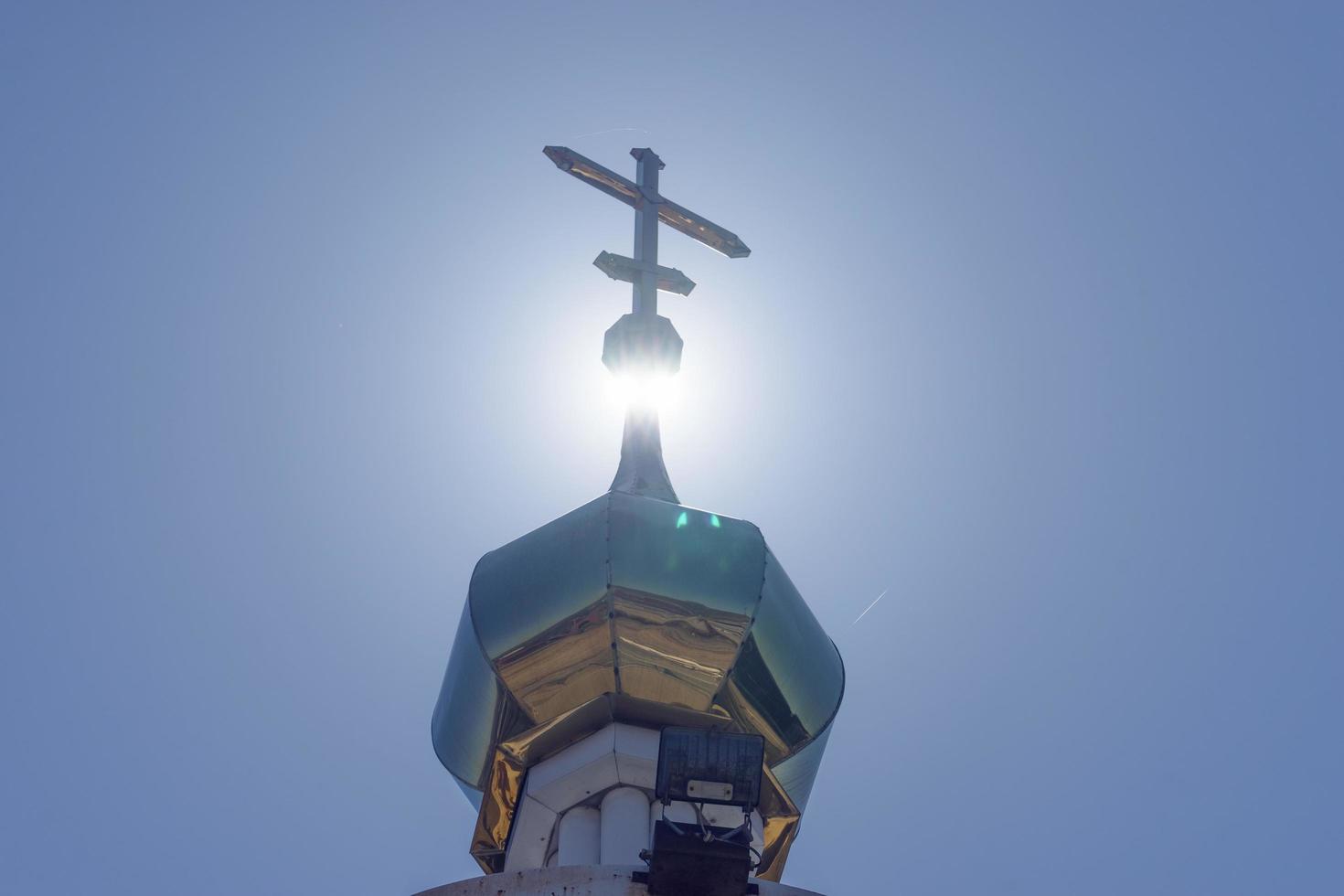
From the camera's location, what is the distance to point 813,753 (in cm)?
1764

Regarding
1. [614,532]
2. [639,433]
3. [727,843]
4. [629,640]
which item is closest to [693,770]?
[727,843]

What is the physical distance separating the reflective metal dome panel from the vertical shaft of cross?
5.96 metres

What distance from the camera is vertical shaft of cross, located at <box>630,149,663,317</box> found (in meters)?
22.8

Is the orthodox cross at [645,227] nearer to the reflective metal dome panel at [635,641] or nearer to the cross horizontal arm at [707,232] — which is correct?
the cross horizontal arm at [707,232]

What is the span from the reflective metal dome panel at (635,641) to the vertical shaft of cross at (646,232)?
19.6 ft

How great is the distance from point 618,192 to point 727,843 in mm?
12768

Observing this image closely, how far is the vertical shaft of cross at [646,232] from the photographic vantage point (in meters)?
22.8

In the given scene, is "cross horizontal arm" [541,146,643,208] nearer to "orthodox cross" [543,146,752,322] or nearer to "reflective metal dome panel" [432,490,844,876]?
"orthodox cross" [543,146,752,322]

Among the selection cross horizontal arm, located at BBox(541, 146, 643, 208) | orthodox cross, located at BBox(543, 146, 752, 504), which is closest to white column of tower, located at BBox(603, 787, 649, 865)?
orthodox cross, located at BBox(543, 146, 752, 504)

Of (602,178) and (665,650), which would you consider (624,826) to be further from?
(602,178)

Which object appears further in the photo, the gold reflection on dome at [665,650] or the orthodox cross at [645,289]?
the orthodox cross at [645,289]

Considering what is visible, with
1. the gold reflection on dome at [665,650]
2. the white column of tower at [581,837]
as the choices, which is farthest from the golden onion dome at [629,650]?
the white column of tower at [581,837]

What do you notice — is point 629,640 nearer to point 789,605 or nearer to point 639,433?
point 789,605

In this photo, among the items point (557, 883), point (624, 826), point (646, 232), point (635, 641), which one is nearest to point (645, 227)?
point (646, 232)
